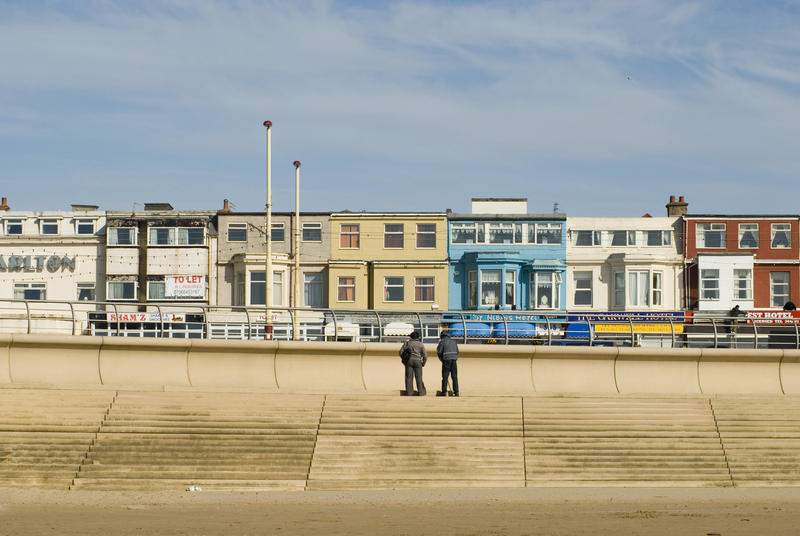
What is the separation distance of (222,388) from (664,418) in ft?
31.3

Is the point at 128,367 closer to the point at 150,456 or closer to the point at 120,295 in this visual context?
the point at 150,456

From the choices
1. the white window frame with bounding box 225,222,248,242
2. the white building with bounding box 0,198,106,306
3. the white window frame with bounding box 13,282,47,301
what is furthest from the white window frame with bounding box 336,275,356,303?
the white window frame with bounding box 13,282,47,301

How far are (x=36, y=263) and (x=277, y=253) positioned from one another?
42.7 feet

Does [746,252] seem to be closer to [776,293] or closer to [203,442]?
[776,293]

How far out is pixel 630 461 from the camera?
1986cm

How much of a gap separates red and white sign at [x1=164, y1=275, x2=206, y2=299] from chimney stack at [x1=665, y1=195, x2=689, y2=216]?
2583cm

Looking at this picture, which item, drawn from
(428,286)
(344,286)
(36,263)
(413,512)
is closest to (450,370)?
(413,512)

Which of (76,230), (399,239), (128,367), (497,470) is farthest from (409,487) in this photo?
(76,230)

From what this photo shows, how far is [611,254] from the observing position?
5769cm

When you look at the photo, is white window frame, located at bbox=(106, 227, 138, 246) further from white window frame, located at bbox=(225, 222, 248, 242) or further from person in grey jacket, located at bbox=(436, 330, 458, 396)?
person in grey jacket, located at bbox=(436, 330, 458, 396)

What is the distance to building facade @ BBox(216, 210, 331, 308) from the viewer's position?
186 feet

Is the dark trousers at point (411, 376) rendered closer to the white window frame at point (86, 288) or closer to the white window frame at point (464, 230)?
the white window frame at point (464, 230)

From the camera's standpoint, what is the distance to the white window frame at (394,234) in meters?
57.1

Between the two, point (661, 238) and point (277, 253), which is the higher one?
point (661, 238)
